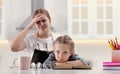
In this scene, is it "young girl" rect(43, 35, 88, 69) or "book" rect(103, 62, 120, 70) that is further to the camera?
"young girl" rect(43, 35, 88, 69)

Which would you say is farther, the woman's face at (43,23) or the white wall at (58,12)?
the white wall at (58,12)

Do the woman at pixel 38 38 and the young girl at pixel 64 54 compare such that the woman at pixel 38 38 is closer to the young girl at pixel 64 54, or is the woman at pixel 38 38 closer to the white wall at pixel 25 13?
the young girl at pixel 64 54

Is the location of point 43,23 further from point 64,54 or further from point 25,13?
point 25,13

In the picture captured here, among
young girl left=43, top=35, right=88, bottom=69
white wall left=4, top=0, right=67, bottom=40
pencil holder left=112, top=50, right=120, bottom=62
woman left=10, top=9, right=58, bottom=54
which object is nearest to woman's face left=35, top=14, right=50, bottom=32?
woman left=10, top=9, right=58, bottom=54

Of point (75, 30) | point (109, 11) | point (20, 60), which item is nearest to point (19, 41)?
point (20, 60)

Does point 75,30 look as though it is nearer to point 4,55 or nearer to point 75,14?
point 75,14

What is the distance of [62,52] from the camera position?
2105 mm

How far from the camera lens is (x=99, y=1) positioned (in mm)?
3740

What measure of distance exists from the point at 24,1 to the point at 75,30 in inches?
34.5

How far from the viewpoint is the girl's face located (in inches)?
79.3

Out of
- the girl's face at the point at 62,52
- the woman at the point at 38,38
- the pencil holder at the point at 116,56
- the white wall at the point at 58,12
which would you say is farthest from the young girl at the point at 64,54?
the white wall at the point at 58,12

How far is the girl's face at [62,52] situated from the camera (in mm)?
2014

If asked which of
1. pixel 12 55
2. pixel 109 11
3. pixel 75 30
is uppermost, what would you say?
pixel 109 11

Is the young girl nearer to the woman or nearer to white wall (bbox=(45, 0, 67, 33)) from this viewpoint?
the woman
